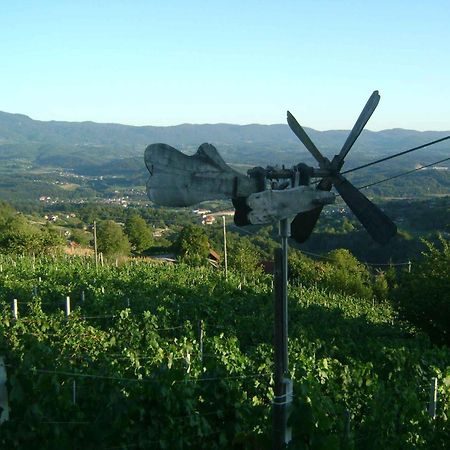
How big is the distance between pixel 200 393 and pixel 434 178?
138728 mm

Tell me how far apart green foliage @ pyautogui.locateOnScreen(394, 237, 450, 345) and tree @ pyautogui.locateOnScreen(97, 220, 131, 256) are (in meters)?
32.0

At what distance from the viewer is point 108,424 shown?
4840mm

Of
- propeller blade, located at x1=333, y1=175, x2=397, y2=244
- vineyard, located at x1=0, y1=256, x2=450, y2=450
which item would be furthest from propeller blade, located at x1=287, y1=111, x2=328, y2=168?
vineyard, located at x1=0, y1=256, x2=450, y2=450

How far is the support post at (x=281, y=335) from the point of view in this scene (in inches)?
147

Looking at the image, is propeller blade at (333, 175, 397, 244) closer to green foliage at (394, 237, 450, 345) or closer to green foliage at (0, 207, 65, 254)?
green foliage at (394, 237, 450, 345)

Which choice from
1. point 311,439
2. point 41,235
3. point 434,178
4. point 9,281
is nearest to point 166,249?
point 41,235

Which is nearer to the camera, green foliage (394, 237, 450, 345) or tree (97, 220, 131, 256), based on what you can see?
green foliage (394, 237, 450, 345)

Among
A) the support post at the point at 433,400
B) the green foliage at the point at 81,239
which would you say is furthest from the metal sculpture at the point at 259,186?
the green foliage at the point at 81,239

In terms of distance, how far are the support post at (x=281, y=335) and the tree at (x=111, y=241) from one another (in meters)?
43.1

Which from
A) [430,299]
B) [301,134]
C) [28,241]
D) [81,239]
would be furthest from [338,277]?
[301,134]

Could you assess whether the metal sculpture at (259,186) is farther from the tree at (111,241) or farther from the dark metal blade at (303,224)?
the tree at (111,241)

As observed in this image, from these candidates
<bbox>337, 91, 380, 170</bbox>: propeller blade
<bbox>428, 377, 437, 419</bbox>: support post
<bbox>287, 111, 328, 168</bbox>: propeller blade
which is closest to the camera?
<bbox>337, 91, 380, 170</bbox>: propeller blade

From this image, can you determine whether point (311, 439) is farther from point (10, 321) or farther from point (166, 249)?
point (166, 249)

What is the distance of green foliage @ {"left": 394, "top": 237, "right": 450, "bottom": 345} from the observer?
16.2 meters
